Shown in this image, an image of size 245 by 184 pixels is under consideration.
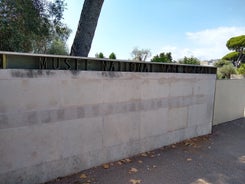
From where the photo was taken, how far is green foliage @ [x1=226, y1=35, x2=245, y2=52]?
2951 centimetres

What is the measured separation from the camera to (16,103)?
2.19 metres

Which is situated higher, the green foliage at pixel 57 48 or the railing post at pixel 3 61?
→ the green foliage at pixel 57 48

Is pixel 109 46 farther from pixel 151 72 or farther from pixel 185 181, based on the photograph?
pixel 185 181

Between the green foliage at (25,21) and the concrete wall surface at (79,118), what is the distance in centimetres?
330

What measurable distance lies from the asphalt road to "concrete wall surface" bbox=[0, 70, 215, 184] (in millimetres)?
175

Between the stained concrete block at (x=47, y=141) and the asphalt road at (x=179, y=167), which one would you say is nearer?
the stained concrete block at (x=47, y=141)

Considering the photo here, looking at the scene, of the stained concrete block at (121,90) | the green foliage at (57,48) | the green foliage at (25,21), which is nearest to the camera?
the stained concrete block at (121,90)

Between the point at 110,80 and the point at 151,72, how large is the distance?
3.14 feet

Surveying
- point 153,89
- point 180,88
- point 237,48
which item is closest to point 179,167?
point 153,89

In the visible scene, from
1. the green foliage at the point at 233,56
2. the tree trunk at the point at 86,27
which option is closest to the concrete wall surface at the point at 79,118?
the tree trunk at the point at 86,27

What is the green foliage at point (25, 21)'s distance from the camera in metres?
4.88

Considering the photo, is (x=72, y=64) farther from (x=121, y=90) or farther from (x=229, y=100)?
(x=229, y=100)

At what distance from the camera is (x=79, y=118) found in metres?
2.74

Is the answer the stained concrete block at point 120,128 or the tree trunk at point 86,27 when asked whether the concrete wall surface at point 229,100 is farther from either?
the tree trunk at point 86,27
